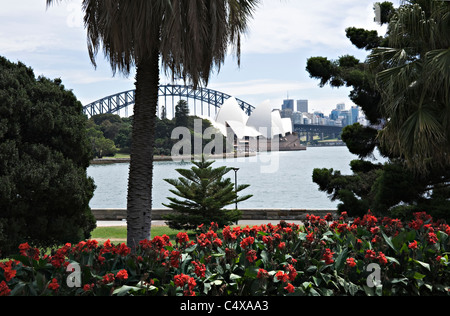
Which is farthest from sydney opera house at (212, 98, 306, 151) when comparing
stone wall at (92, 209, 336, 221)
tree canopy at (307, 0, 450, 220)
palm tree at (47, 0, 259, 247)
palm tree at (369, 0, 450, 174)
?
palm tree at (47, 0, 259, 247)

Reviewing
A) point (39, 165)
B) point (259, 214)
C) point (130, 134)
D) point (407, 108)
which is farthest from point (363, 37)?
point (130, 134)

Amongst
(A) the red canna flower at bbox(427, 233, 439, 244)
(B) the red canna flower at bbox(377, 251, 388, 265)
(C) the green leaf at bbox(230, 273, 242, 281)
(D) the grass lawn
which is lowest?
(D) the grass lawn

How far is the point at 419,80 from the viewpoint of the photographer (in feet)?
31.5

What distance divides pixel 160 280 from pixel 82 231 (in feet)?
20.6

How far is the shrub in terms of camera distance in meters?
3.78

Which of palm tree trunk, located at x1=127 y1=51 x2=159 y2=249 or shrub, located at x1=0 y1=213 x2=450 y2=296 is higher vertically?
palm tree trunk, located at x1=127 y1=51 x2=159 y2=249

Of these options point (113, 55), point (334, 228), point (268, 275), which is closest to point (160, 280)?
point (268, 275)

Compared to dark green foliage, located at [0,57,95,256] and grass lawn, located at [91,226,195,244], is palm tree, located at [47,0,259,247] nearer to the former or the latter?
dark green foliage, located at [0,57,95,256]

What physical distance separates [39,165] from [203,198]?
8.20 metres

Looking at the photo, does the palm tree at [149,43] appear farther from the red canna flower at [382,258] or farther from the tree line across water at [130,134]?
the tree line across water at [130,134]

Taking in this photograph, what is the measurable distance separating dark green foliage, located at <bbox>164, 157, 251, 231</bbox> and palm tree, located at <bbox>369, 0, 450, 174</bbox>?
7.55 meters

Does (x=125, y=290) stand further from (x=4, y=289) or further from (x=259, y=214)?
(x=259, y=214)

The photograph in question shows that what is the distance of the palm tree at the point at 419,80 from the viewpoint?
891 centimetres
